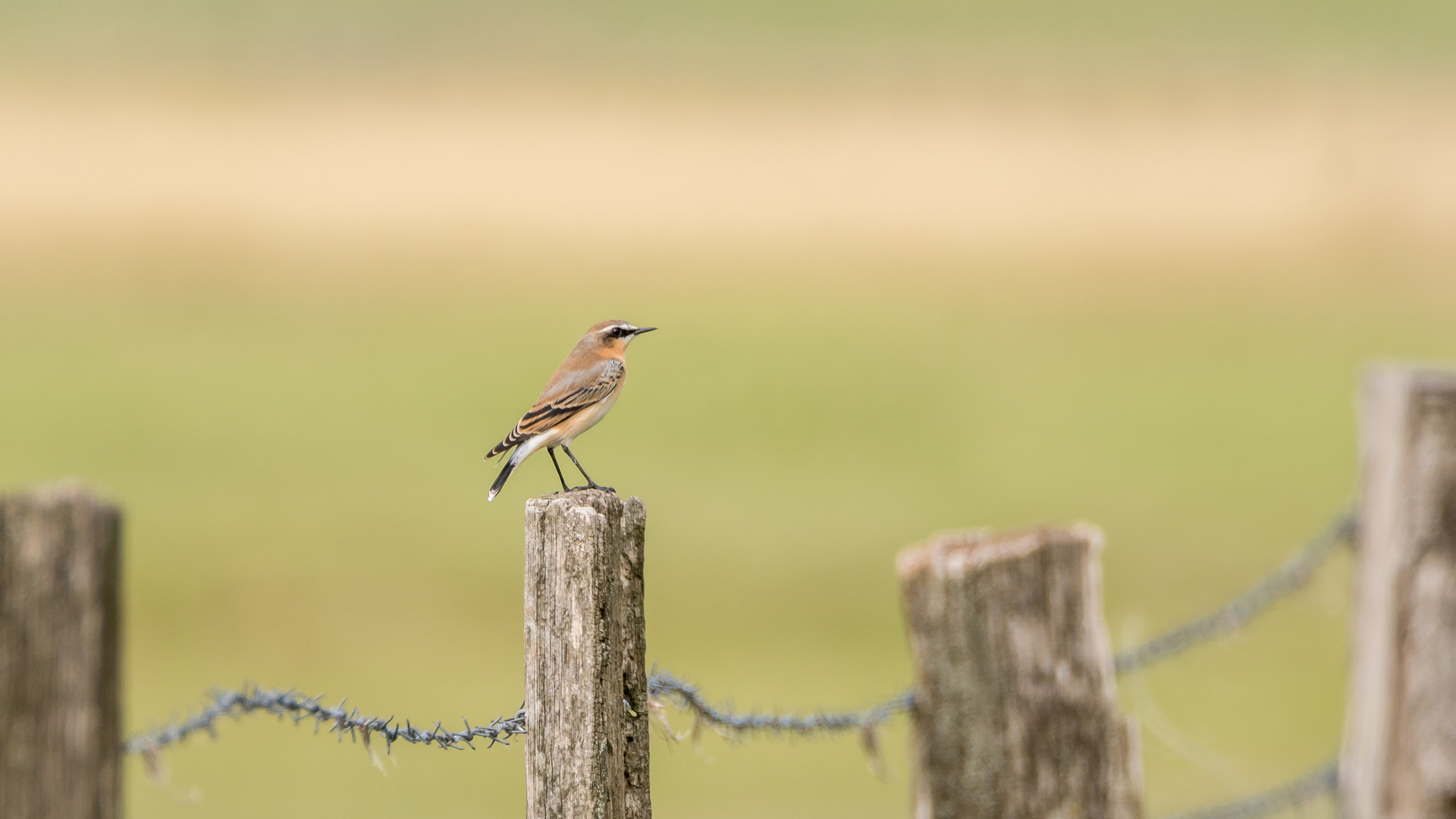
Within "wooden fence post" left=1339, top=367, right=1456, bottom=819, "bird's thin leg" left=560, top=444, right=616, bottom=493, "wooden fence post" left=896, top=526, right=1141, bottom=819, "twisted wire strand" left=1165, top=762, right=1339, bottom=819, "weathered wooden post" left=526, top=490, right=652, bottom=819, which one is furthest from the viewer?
"twisted wire strand" left=1165, top=762, right=1339, bottom=819

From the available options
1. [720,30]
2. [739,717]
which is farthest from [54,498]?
[720,30]

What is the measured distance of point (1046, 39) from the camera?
55031 millimetres

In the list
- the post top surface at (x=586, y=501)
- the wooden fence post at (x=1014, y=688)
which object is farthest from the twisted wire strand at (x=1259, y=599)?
the post top surface at (x=586, y=501)

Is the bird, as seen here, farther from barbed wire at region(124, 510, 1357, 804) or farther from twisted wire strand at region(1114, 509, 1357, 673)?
twisted wire strand at region(1114, 509, 1357, 673)

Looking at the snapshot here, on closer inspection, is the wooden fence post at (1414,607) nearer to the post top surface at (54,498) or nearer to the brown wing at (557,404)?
the brown wing at (557,404)

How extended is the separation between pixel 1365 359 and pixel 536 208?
14.4 m

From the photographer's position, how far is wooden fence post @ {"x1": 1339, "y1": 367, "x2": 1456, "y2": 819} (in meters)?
4.01

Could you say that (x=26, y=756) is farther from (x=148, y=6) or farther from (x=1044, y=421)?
(x=148, y=6)

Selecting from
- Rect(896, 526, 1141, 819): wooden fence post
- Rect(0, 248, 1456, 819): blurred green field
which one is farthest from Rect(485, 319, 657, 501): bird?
Rect(0, 248, 1456, 819): blurred green field

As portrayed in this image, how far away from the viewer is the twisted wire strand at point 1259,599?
14.4 feet

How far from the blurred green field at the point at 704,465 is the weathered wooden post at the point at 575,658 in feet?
8.71

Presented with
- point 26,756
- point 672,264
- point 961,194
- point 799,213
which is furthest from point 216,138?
point 26,756

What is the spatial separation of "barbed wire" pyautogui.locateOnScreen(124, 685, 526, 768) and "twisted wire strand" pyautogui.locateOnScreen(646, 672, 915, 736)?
0.95 feet

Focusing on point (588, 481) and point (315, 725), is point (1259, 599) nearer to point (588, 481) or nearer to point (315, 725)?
point (588, 481)
